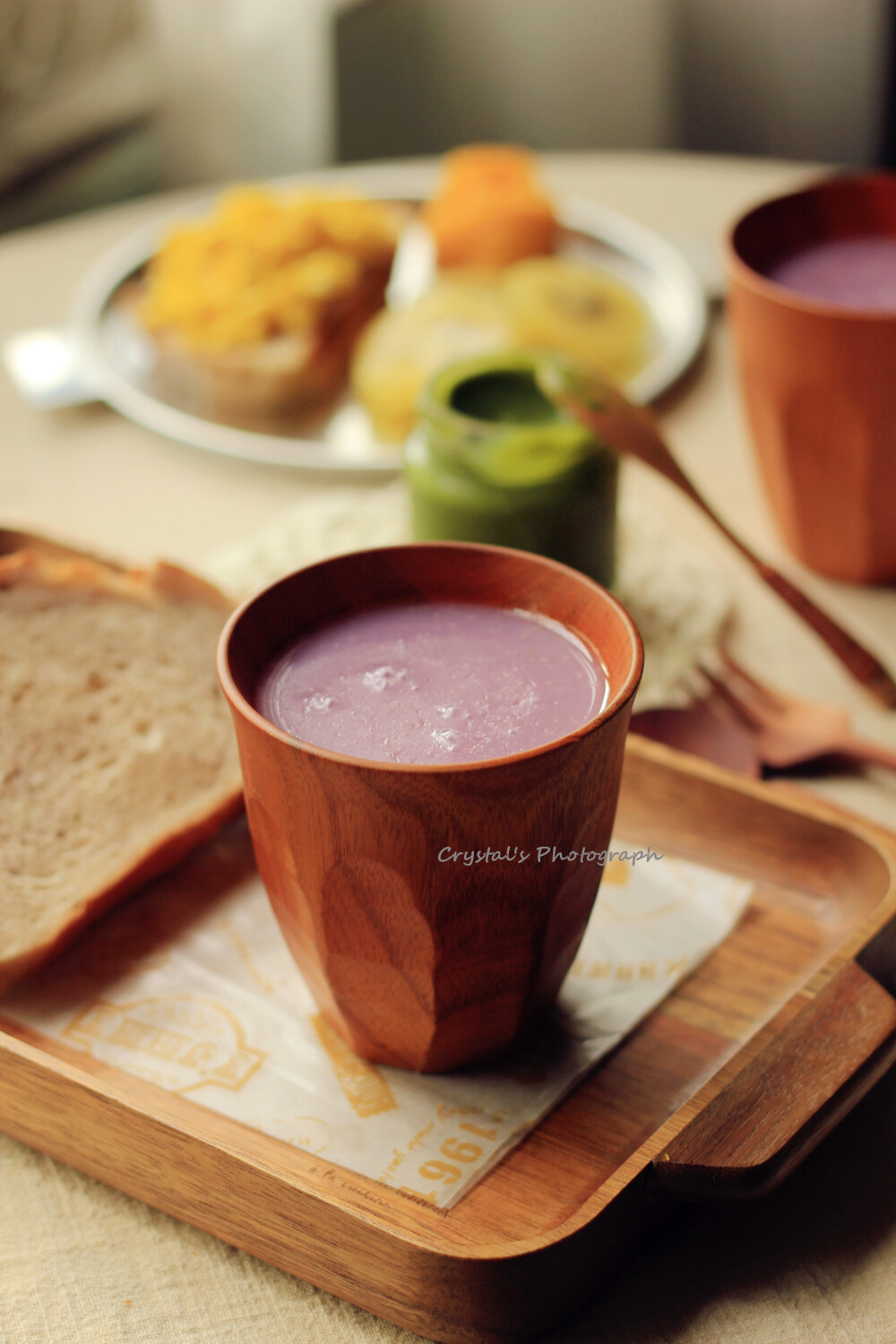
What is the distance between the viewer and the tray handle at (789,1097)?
57 cm

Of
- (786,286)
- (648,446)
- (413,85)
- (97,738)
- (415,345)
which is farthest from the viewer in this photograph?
(413,85)

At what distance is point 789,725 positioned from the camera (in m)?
0.93

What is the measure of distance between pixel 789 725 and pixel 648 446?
235mm

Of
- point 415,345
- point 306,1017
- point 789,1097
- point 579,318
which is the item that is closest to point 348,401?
point 415,345

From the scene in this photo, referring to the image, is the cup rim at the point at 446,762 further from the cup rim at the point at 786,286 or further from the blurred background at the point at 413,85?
the blurred background at the point at 413,85

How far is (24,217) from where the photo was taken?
252 cm

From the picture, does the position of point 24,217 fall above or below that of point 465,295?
below

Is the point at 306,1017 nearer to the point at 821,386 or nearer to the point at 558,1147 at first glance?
the point at 558,1147

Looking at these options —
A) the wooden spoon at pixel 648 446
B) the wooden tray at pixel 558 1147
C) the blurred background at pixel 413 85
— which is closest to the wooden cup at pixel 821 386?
the wooden spoon at pixel 648 446

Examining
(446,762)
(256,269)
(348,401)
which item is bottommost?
(348,401)

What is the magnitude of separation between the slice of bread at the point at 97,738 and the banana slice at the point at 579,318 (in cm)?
68

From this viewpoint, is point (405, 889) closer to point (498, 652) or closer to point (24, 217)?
point (498, 652)

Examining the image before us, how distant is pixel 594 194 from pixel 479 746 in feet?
5.14

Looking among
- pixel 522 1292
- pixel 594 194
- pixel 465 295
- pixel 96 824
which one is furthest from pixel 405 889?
pixel 594 194
